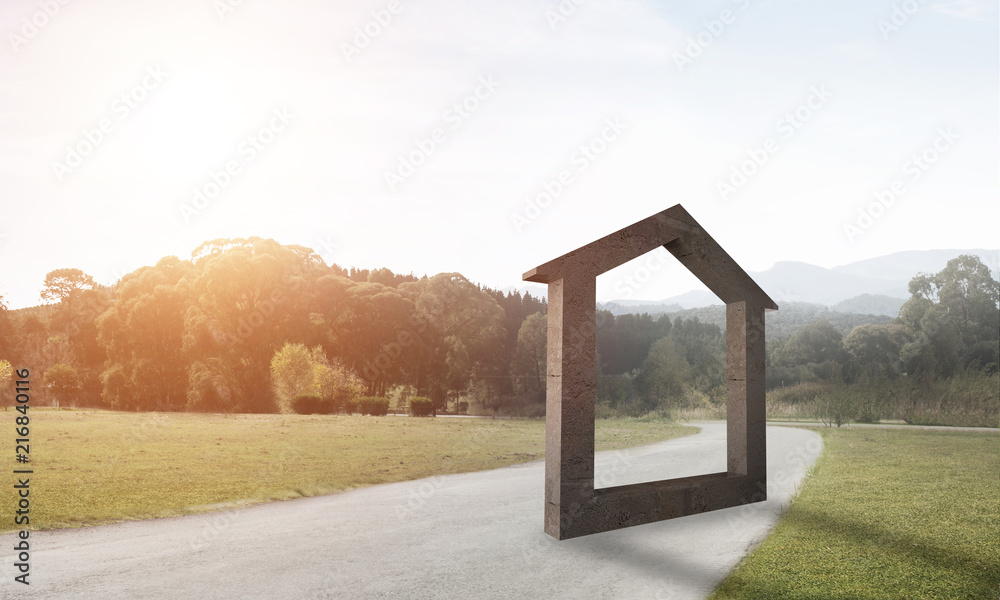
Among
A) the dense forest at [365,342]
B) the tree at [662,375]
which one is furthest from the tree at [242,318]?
the tree at [662,375]

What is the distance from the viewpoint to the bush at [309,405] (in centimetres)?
2672

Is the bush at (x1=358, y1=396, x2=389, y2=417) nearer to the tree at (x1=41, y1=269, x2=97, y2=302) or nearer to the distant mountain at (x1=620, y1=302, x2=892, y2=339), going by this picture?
the tree at (x1=41, y1=269, x2=97, y2=302)

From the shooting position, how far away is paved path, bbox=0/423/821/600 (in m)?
5.00

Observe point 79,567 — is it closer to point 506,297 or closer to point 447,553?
point 447,553

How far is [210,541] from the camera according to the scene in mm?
6539

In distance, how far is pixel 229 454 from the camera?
15.6 meters

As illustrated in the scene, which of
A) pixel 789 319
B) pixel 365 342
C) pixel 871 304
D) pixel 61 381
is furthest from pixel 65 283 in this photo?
pixel 871 304

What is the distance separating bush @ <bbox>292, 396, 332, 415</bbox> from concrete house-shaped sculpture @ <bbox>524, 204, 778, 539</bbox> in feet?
72.3

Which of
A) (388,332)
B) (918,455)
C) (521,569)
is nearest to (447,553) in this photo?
(521,569)

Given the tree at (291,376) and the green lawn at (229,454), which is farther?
the tree at (291,376)

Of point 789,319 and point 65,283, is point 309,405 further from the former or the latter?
point 789,319

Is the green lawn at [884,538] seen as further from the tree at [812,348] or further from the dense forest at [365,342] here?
the tree at [812,348]

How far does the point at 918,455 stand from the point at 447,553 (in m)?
12.5

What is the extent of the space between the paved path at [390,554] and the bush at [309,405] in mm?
18807
